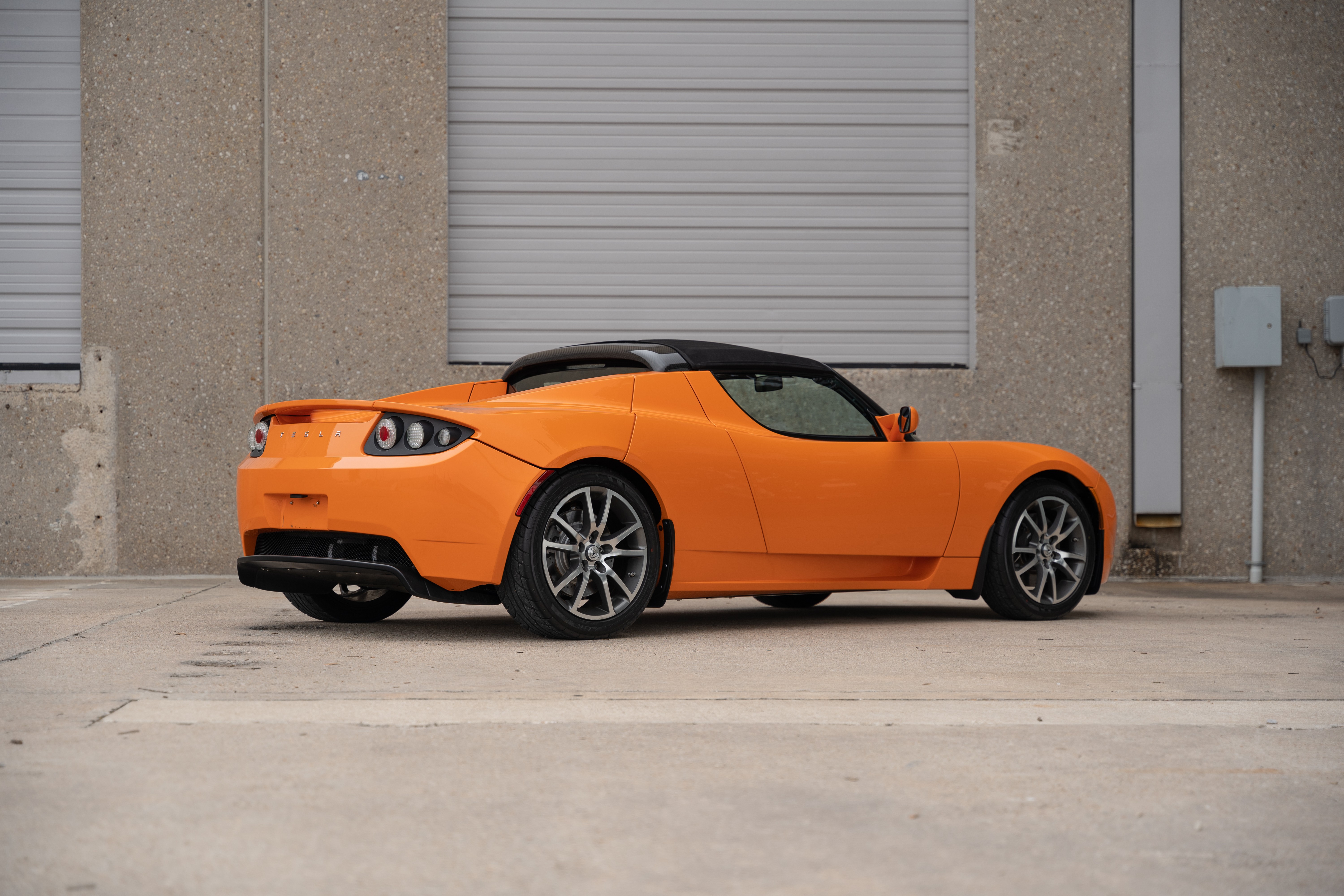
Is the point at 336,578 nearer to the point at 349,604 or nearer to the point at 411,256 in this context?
the point at 349,604

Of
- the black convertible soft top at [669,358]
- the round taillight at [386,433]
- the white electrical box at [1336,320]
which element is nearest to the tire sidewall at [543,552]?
the round taillight at [386,433]

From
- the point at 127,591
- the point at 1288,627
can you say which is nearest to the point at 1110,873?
the point at 1288,627

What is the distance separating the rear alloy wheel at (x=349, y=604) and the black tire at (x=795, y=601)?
78.9 inches

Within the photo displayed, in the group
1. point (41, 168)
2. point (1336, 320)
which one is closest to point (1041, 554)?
point (1336, 320)

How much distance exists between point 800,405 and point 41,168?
21.4ft

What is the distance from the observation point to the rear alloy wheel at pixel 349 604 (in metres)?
6.22

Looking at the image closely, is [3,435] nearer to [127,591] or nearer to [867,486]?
[127,591]

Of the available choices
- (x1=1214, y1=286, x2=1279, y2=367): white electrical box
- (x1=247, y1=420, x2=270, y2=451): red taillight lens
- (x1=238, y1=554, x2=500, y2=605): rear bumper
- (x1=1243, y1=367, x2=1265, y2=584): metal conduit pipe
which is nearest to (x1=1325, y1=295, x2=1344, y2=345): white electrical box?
(x1=1214, y1=286, x2=1279, y2=367): white electrical box

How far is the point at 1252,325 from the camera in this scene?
32.7 ft

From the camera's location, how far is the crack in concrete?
494 centimetres

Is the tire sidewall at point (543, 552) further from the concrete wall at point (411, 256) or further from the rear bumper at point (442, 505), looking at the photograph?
the concrete wall at point (411, 256)

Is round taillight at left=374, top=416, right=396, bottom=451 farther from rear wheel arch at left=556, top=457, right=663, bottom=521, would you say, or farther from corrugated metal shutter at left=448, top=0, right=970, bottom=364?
corrugated metal shutter at left=448, top=0, right=970, bottom=364

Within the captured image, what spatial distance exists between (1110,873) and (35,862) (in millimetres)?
1874

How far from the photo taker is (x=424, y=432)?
17.1 feet
